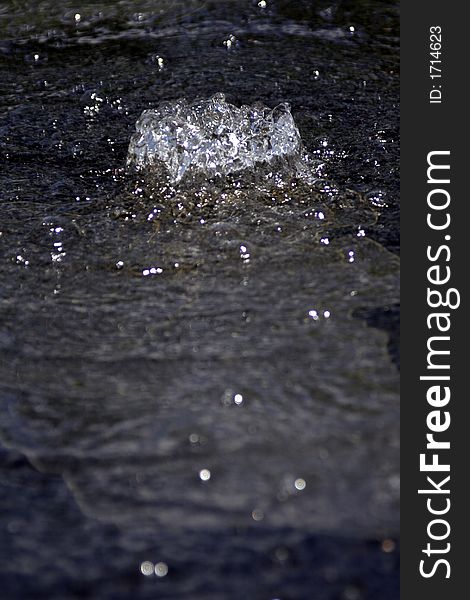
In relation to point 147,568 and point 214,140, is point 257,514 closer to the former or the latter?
point 147,568

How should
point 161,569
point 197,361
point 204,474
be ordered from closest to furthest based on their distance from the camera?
point 161,569 → point 204,474 → point 197,361

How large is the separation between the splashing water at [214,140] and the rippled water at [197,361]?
73 mm

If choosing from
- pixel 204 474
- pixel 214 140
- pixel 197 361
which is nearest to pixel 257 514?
pixel 204 474

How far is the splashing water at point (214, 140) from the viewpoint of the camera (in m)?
2.77

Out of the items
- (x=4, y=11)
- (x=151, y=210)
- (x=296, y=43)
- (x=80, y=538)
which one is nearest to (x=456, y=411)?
(x=80, y=538)

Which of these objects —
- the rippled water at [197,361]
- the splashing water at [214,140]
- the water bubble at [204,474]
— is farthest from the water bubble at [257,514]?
the splashing water at [214,140]

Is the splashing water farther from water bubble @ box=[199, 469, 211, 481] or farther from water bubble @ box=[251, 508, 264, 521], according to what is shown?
water bubble @ box=[251, 508, 264, 521]

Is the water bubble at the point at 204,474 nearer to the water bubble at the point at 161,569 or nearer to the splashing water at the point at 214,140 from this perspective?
the water bubble at the point at 161,569

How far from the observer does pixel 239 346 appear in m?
2.01

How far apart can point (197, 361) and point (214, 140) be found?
1.00 meters

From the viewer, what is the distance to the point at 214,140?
9.18 feet

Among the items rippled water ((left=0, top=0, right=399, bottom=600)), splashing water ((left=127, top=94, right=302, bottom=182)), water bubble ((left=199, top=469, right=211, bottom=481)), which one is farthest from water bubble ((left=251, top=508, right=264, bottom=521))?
splashing water ((left=127, top=94, right=302, bottom=182))

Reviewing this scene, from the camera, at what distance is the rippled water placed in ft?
5.28

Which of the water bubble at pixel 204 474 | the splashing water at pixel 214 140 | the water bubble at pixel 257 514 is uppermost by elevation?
the splashing water at pixel 214 140
